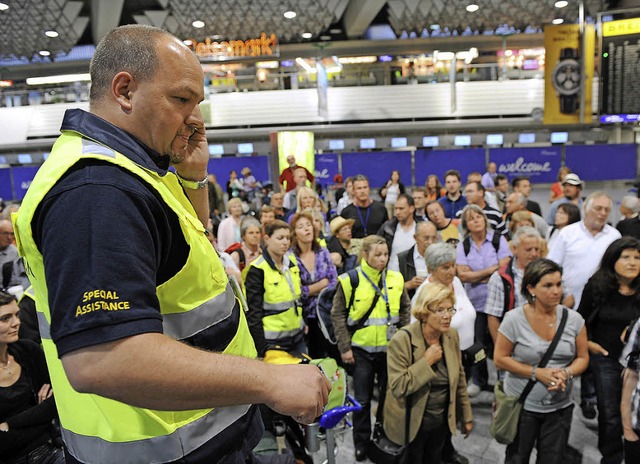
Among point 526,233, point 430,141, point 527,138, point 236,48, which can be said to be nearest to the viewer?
point 526,233

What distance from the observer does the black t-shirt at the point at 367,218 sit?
21.9ft

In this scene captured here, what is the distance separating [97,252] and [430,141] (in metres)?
18.1

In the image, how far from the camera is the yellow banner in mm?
8227

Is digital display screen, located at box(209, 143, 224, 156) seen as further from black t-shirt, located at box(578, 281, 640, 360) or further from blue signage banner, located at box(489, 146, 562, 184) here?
black t-shirt, located at box(578, 281, 640, 360)

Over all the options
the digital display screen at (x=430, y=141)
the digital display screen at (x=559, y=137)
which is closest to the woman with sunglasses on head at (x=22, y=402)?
the digital display screen at (x=430, y=141)

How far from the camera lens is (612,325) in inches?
135

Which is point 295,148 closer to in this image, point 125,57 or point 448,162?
point 448,162

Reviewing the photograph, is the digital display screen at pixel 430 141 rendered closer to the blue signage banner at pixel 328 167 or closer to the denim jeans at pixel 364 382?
the blue signage banner at pixel 328 167

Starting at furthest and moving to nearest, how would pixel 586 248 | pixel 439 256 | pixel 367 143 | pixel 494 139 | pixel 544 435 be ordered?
1. pixel 367 143
2. pixel 494 139
3. pixel 586 248
4. pixel 439 256
5. pixel 544 435

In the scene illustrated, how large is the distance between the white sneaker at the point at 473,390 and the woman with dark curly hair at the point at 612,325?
56.3 inches

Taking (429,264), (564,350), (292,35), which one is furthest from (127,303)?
(292,35)

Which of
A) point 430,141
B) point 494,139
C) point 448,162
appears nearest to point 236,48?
point 448,162

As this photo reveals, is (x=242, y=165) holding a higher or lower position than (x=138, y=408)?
higher

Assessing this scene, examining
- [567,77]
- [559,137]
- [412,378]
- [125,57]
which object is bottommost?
[412,378]
